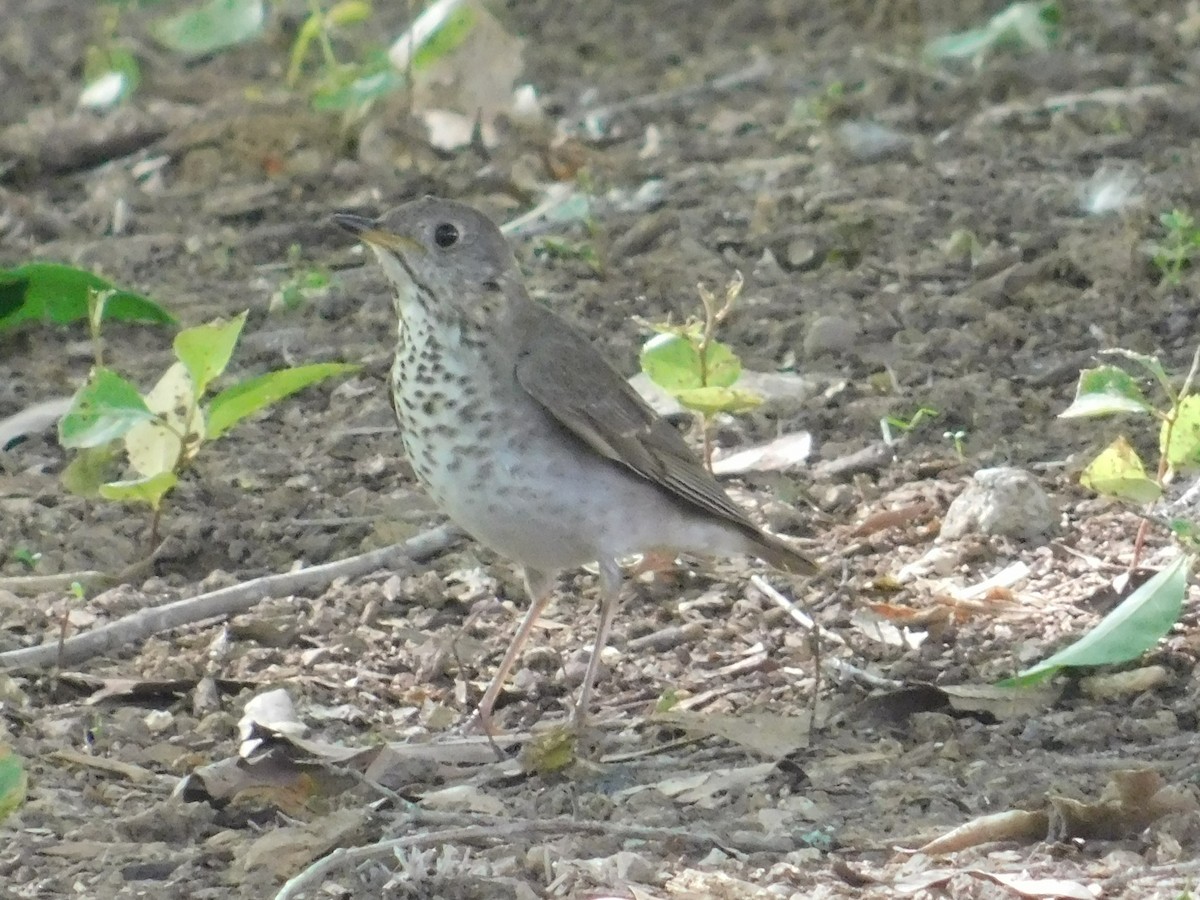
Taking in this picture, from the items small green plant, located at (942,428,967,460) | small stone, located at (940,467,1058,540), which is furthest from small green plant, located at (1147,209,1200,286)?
small stone, located at (940,467,1058,540)

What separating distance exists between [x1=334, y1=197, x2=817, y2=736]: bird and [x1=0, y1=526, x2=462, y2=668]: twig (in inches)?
19.5

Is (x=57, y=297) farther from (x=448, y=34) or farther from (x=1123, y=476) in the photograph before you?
(x=1123, y=476)

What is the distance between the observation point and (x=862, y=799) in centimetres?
377

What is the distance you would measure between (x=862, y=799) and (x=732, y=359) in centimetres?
150

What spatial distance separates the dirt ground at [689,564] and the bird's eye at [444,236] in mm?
861

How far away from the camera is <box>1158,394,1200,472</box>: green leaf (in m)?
4.39

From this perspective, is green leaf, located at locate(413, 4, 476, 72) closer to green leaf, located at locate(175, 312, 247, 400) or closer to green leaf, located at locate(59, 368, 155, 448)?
green leaf, located at locate(175, 312, 247, 400)

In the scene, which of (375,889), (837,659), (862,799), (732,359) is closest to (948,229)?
(732,359)

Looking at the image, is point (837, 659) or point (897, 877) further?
point (837, 659)

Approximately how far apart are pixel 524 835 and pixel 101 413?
1.70 metres

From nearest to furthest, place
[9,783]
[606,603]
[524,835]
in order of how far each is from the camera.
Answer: [9,783] < [524,835] < [606,603]

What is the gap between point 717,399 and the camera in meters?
4.84

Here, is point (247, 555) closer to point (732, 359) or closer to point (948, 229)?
point (732, 359)

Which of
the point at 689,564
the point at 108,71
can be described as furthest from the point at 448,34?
the point at 689,564
